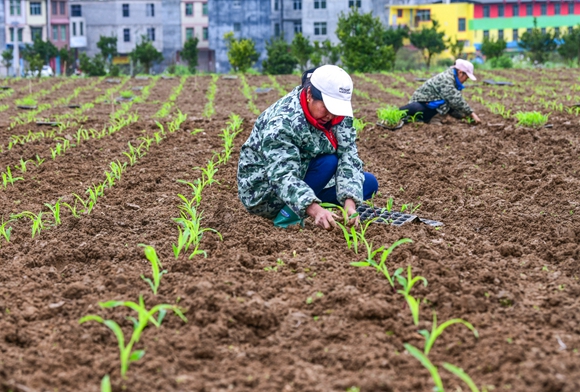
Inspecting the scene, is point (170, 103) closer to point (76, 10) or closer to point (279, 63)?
point (279, 63)

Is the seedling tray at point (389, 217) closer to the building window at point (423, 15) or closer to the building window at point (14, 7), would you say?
the building window at point (423, 15)

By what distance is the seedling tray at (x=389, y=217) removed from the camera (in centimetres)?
462

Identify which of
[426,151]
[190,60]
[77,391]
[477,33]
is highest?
[477,33]

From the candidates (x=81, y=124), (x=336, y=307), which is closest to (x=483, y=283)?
(x=336, y=307)

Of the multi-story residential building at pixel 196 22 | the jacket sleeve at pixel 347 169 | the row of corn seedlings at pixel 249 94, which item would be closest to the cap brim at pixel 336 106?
the jacket sleeve at pixel 347 169

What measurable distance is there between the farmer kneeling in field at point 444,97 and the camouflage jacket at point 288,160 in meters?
4.77

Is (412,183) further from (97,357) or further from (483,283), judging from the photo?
(97,357)

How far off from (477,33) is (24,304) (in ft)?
181

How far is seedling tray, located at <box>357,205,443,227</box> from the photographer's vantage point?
462 centimetres

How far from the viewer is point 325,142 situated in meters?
4.46

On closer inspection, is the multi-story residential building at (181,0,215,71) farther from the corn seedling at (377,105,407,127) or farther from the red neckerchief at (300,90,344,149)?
the red neckerchief at (300,90,344,149)

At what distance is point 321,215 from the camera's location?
390 centimetres

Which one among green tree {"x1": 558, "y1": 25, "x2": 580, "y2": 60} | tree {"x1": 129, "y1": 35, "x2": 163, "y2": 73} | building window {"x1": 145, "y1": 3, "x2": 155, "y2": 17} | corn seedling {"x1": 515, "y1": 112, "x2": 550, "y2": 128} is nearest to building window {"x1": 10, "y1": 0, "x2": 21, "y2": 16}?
building window {"x1": 145, "y1": 3, "x2": 155, "y2": 17}

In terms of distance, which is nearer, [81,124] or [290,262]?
[290,262]
